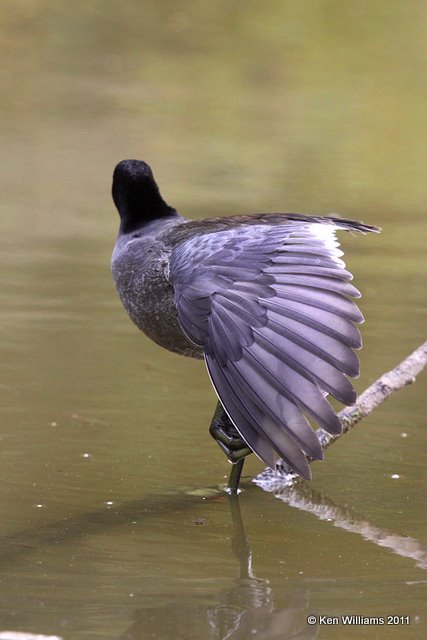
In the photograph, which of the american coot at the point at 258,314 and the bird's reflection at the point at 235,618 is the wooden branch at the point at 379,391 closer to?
the american coot at the point at 258,314

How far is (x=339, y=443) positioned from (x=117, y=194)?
144 centimetres

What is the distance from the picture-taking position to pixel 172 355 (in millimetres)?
6457

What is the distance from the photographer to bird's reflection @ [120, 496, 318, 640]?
3.58 meters

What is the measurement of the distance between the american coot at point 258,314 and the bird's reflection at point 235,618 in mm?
449

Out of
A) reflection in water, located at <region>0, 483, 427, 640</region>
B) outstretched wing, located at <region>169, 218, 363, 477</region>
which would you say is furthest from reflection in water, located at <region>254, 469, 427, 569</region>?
outstretched wing, located at <region>169, 218, 363, 477</region>

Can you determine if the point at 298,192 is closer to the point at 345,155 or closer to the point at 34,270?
the point at 345,155

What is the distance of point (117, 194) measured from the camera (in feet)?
18.0

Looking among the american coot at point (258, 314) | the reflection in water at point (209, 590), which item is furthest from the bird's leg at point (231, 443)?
the reflection in water at point (209, 590)

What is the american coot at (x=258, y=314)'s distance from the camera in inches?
148

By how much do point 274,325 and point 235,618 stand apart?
3.05ft

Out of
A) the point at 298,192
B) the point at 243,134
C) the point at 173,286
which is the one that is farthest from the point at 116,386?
the point at 243,134

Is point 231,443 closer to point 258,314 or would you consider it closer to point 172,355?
point 258,314

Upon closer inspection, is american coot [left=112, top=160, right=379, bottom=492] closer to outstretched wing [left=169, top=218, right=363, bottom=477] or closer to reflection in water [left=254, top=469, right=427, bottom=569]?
outstretched wing [left=169, top=218, right=363, bottom=477]

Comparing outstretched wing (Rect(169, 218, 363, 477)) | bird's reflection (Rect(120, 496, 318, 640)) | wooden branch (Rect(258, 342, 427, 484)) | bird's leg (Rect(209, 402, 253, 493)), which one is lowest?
bird's reflection (Rect(120, 496, 318, 640))
